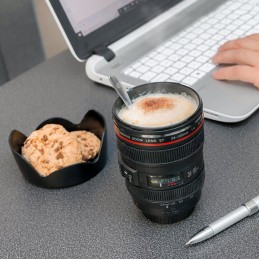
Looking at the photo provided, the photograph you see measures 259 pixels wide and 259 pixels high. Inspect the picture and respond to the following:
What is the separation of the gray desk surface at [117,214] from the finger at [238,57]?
0.10 metres

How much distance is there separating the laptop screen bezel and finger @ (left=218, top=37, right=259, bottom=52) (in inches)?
6.5

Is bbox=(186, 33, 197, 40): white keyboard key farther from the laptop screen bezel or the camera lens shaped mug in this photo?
the camera lens shaped mug

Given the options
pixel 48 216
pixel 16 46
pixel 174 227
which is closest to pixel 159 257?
pixel 174 227

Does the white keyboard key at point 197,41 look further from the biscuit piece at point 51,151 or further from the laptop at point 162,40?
the biscuit piece at point 51,151

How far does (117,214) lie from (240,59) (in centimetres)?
34

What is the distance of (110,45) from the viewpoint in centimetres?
87

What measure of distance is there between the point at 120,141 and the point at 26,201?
0.18 metres

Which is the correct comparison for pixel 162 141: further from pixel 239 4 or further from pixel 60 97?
pixel 239 4

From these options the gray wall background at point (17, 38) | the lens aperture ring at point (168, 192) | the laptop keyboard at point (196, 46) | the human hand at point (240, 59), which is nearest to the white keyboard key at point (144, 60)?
the laptop keyboard at point (196, 46)

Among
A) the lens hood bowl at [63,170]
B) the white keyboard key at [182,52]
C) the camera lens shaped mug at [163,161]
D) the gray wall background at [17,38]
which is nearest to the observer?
the camera lens shaped mug at [163,161]

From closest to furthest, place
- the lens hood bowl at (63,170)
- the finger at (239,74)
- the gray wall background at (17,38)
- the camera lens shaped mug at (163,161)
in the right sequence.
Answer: the camera lens shaped mug at (163,161) < the lens hood bowl at (63,170) < the finger at (239,74) < the gray wall background at (17,38)

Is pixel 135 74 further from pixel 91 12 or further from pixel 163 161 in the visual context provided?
pixel 163 161

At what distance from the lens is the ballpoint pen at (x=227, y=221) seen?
0.53m

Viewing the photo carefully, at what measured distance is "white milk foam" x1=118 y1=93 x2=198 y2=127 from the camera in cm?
51
